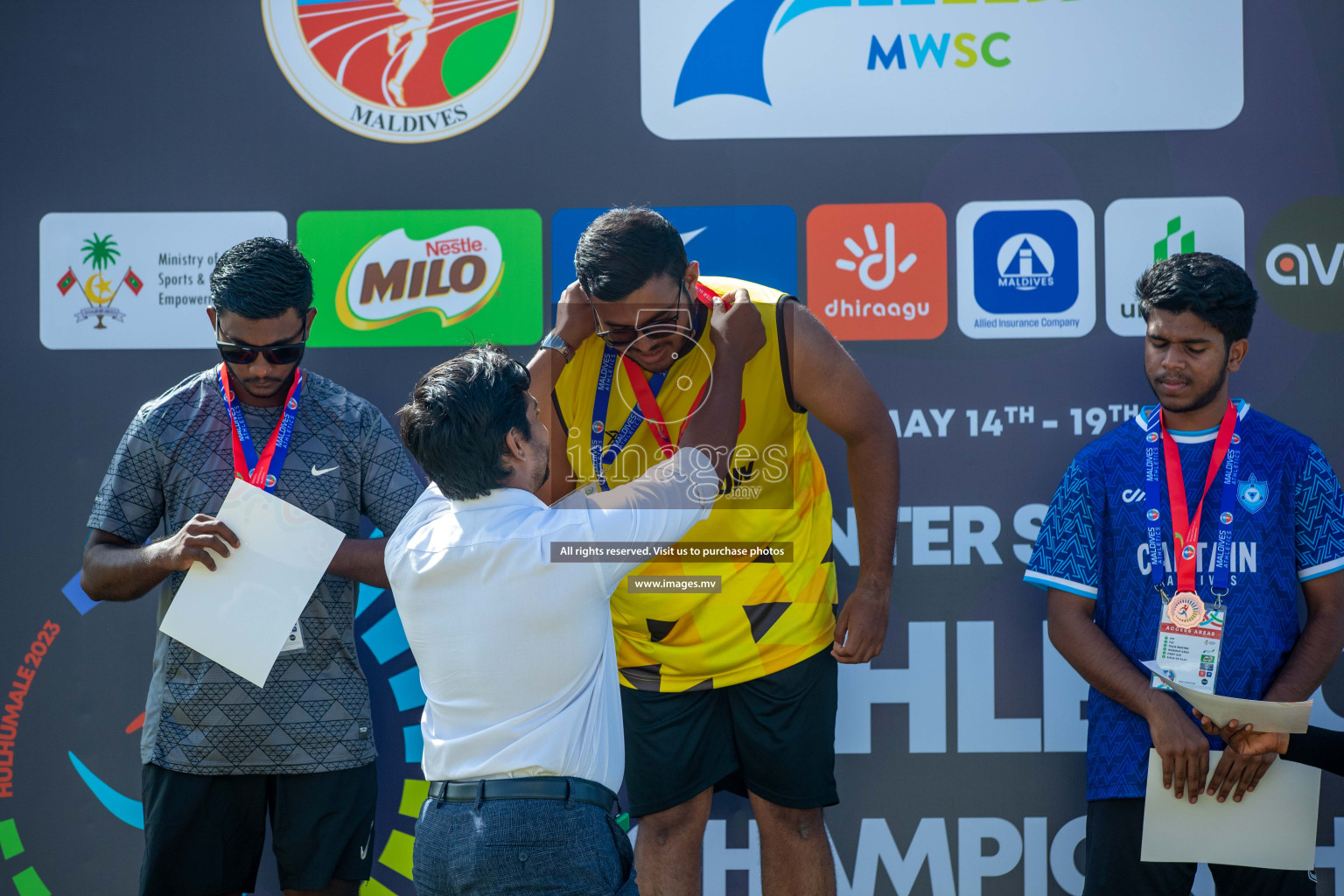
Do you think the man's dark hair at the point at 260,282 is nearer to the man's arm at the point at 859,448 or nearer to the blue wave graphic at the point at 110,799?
the man's arm at the point at 859,448

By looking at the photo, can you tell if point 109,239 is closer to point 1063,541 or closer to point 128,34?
point 128,34

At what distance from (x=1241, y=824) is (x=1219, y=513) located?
0.62m

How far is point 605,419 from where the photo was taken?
200cm

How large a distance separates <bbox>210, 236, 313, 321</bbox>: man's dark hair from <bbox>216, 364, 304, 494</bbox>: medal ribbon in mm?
194

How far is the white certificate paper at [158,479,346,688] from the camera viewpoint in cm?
186

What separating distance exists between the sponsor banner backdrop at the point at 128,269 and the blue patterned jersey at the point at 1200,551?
6.55 ft

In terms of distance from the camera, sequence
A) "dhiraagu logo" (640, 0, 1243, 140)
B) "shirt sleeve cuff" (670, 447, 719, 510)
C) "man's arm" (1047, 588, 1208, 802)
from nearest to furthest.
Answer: "shirt sleeve cuff" (670, 447, 719, 510) < "man's arm" (1047, 588, 1208, 802) < "dhiraagu logo" (640, 0, 1243, 140)

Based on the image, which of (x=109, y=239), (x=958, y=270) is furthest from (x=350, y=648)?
(x=958, y=270)

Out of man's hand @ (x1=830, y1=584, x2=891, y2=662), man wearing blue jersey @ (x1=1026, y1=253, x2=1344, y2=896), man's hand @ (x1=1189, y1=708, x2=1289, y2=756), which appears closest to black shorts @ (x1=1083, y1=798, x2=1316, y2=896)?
man wearing blue jersey @ (x1=1026, y1=253, x2=1344, y2=896)

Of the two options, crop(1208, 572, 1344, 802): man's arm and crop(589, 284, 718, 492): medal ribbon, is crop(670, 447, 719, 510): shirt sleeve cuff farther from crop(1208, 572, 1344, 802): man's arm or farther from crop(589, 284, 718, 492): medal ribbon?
crop(1208, 572, 1344, 802): man's arm

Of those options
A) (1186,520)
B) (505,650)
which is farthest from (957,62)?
(505,650)

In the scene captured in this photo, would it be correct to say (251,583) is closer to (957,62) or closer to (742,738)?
(742,738)

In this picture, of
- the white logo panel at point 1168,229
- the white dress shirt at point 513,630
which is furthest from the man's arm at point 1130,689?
the white dress shirt at point 513,630

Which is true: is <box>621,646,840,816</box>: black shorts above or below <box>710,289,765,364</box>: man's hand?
below
